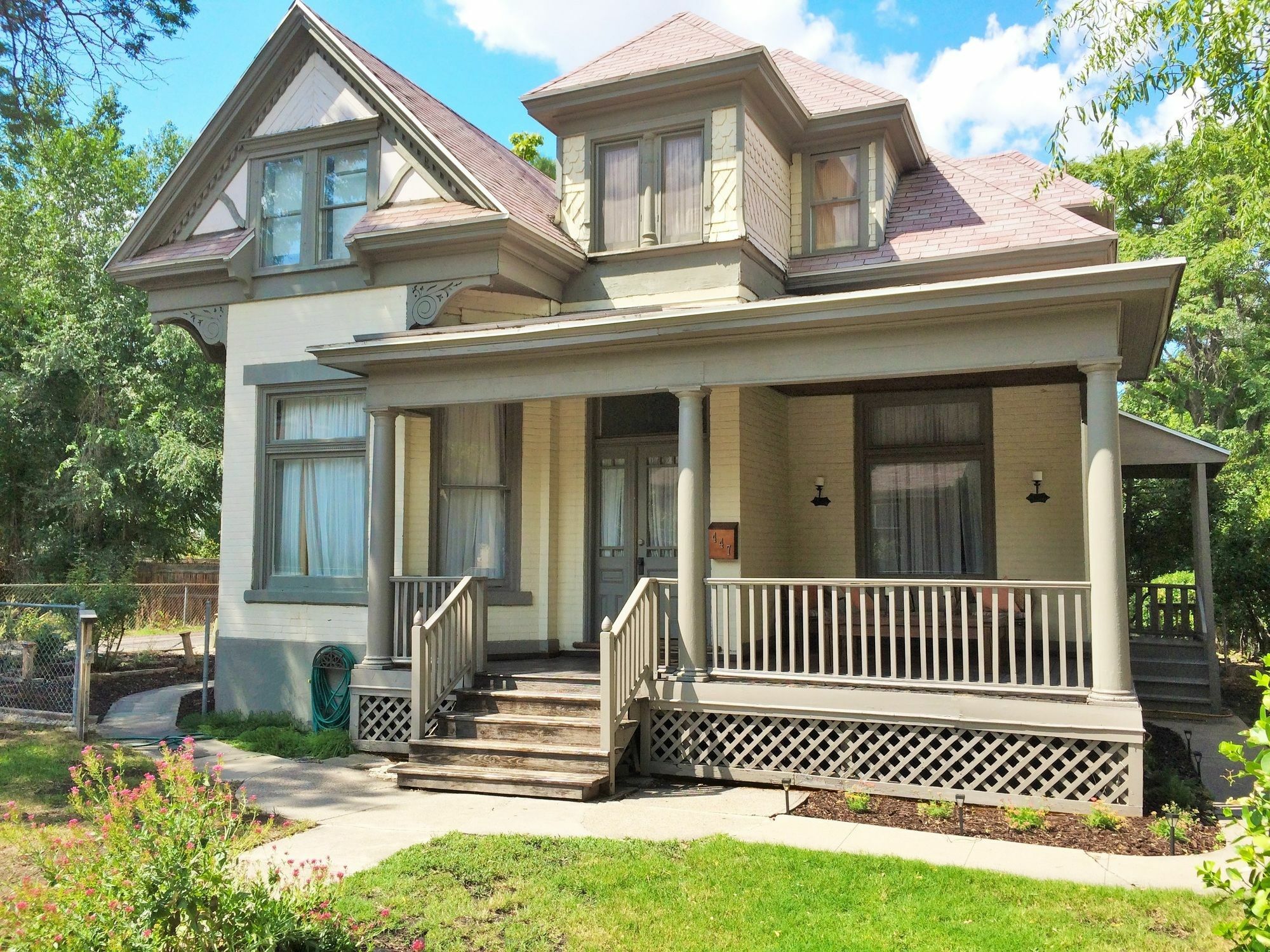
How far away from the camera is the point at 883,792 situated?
794 centimetres

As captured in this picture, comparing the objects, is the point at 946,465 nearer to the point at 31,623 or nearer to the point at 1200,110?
the point at 1200,110

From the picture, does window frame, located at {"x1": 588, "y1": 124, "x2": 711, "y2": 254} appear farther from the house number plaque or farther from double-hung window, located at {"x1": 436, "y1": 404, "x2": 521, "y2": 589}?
the house number plaque

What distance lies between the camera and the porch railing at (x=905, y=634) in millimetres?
7621

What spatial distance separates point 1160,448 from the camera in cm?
1195

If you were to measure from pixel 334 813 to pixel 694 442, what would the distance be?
420 centimetres

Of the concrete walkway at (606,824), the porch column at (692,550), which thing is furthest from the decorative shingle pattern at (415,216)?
the concrete walkway at (606,824)

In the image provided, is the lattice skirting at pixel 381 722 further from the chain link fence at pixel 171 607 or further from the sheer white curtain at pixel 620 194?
the chain link fence at pixel 171 607

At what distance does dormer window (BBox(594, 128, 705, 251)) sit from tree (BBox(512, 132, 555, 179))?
15425mm

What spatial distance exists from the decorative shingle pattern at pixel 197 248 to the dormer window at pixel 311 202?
40 cm

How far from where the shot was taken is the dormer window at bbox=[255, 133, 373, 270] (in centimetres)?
1146

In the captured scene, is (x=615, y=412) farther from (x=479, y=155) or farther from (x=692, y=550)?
(x=479, y=155)

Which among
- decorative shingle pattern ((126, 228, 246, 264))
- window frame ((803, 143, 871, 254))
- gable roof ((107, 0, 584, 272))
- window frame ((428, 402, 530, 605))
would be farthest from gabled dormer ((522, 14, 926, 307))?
decorative shingle pattern ((126, 228, 246, 264))

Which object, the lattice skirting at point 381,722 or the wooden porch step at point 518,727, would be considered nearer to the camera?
the wooden porch step at point 518,727

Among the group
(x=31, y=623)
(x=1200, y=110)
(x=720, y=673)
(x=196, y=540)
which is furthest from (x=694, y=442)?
(x=196, y=540)
